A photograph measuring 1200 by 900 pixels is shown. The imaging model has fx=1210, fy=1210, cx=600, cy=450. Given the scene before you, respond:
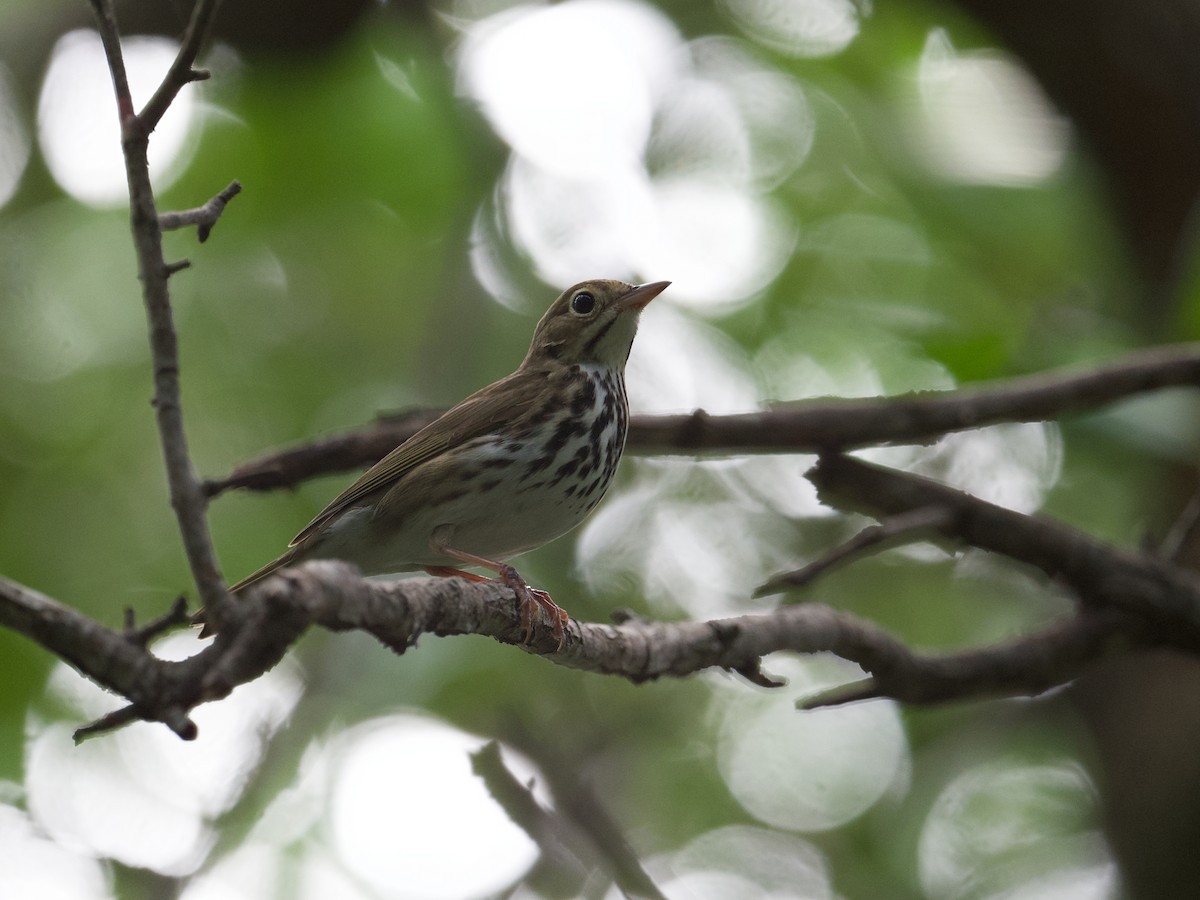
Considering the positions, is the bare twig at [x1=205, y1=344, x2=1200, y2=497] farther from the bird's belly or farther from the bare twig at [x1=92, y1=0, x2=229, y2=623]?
the bare twig at [x1=92, y1=0, x2=229, y2=623]

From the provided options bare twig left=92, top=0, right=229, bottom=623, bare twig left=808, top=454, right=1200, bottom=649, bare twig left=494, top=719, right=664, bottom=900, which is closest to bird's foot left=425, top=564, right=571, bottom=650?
bare twig left=494, top=719, right=664, bottom=900

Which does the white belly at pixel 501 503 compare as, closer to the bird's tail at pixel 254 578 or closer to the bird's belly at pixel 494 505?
the bird's belly at pixel 494 505

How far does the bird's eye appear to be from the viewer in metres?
5.36

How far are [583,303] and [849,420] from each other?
152 cm

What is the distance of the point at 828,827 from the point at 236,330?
202 inches

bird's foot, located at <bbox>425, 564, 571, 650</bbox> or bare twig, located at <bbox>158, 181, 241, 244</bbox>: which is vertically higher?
bare twig, located at <bbox>158, 181, 241, 244</bbox>

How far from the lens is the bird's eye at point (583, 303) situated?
5.36 metres

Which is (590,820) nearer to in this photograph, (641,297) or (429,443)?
(429,443)

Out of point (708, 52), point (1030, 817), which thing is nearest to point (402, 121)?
point (708, 52)

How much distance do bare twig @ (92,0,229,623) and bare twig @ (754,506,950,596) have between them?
208 centimetres

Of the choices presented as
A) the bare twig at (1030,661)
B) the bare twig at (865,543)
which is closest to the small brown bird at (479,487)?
the bare twig at (865,543)

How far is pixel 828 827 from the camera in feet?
26.1

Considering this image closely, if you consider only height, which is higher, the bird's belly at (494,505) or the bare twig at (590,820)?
the bare twig at (590,820)

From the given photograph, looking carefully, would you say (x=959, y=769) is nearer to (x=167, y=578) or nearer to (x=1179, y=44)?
(x=1179, y=44)
